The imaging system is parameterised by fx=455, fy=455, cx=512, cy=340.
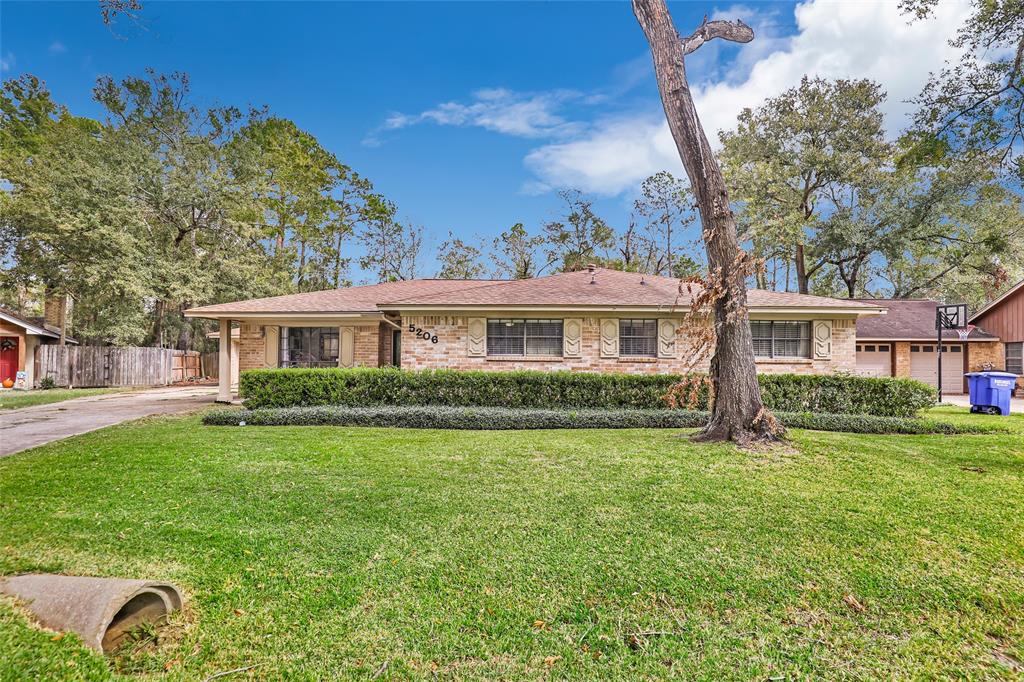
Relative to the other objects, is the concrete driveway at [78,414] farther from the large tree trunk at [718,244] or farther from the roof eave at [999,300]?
the roof eave at [999,300]

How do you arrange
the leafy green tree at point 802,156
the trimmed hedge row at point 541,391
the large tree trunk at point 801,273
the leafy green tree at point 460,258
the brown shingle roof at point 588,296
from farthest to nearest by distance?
the leafy green tree at point 460,258
the large tree trunk at point 801,273
the leafy green tree at point 802,156
the brown shingle roof at point 588,296
the trimmed hedge row at point 541,391

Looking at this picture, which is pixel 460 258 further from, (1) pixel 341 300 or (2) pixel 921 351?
(2) pixel 921 351

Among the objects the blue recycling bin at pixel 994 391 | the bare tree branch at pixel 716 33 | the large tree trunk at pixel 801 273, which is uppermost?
the bare tree branch at pixel 716 33

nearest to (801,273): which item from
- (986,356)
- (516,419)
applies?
(986,356)

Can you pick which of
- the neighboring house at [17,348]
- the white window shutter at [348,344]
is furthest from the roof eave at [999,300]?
the neighboring house at [17,348]

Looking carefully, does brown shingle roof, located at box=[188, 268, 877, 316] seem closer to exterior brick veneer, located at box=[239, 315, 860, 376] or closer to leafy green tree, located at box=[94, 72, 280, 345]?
exterior brick veneer, located at box=[239, 315, 860, 376]

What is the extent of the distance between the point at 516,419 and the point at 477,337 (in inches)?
146

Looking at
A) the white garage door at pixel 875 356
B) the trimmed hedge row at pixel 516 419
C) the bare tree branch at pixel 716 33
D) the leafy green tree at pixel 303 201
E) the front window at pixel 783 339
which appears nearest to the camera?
the bare tree branch at pixel 716 33

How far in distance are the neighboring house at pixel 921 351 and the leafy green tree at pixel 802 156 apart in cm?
536

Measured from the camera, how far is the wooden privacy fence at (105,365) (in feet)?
61.1

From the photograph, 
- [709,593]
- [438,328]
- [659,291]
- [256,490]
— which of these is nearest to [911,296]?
[659,291]

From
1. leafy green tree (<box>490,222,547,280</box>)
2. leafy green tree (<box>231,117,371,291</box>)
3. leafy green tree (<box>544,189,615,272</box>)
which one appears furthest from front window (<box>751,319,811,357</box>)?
leafy green tree (<box>231,117,371,291</box>)

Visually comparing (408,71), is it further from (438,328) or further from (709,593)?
(709,593)

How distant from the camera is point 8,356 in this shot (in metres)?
18.6
